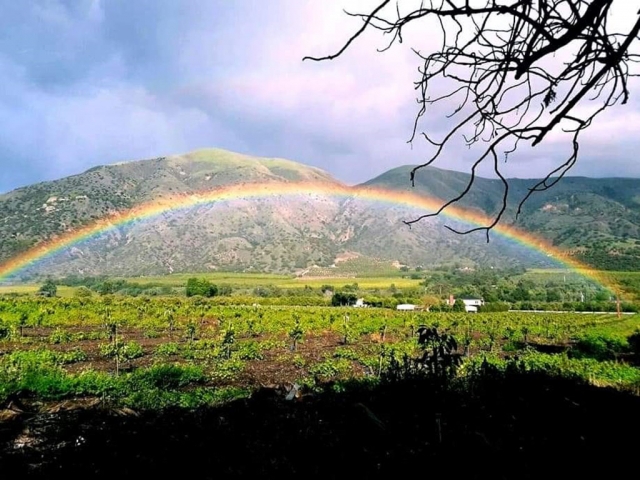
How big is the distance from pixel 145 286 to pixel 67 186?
8165 cm

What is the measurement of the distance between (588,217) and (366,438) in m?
163

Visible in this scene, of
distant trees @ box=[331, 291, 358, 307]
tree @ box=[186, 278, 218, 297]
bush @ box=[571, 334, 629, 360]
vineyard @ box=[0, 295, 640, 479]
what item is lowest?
distant trees @ box=[331, 291, 358, 307]

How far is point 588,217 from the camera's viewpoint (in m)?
148

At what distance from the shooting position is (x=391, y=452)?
3.56m

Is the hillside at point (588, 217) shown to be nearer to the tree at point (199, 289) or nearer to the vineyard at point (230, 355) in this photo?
the tree at point (199, 289)

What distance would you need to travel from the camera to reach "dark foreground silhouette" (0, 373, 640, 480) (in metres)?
3.32

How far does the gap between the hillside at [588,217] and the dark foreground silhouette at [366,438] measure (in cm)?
9153

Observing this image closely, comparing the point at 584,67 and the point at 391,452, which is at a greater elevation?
the point at 584,67

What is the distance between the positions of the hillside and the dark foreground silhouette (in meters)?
91.5

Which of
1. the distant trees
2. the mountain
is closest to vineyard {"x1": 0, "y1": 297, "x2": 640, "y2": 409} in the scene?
the distant trees

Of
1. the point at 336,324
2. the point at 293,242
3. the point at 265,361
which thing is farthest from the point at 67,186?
the point at 265,361

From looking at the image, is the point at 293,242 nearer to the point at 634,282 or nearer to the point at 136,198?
the point at 136,198

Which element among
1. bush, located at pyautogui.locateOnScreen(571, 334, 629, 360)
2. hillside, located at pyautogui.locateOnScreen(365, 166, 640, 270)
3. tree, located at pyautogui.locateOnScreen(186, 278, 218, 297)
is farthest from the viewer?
hillside, located at pyautogui.locateOnScreen(365, 166, 640, 270)

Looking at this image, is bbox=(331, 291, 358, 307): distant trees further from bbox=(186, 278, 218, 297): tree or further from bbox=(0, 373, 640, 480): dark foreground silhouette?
bbox=(0, 373, 640, 480): dark foreground silhouette
